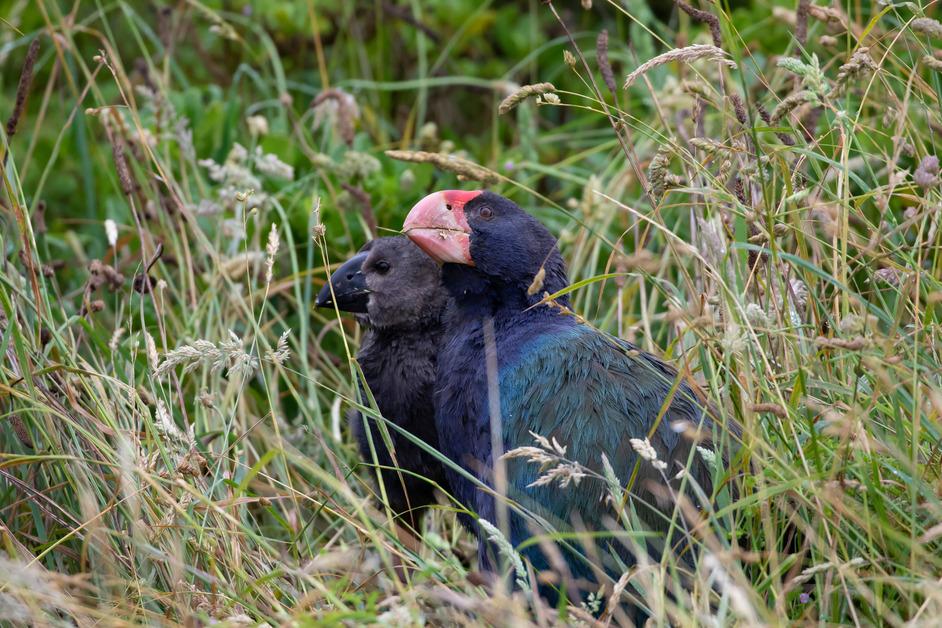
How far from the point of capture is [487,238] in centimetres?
278

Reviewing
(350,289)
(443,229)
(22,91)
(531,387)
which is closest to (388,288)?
(350,289)

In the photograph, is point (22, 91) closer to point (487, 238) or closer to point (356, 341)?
point (487, 238)

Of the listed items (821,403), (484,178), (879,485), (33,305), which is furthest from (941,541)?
(33,305)

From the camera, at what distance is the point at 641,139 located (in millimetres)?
4117

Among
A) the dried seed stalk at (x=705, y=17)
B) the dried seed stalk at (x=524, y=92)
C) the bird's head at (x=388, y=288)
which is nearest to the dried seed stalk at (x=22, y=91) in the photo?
the bird's head at (x=388, y=288)

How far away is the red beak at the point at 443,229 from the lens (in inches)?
110

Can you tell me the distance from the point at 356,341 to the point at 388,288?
0.54 meters

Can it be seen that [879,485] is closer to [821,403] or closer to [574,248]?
[821,403]

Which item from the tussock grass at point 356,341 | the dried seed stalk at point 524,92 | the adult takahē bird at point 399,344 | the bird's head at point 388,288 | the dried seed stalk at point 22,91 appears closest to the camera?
the tussock grass at point 356,341

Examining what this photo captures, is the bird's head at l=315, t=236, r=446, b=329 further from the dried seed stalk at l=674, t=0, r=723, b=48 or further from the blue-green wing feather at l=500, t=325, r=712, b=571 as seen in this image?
the dried seed stalk at l=674, t=0, r=723, b=48

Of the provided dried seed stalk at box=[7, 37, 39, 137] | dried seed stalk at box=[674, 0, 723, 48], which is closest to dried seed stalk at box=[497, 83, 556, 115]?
dried seed stalk at box=[674, 0, 723, 48]

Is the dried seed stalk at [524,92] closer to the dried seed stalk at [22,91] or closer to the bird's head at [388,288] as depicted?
the bird's head at [388,288]

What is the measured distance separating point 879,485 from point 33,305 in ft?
5.81

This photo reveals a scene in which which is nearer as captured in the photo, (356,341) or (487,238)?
(487,238)
